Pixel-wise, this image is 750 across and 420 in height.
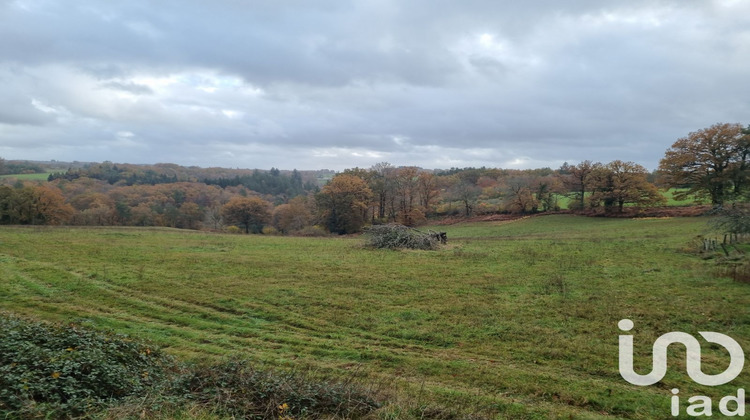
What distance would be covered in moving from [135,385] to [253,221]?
57382 millimetres

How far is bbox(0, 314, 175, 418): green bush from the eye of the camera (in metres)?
4.32

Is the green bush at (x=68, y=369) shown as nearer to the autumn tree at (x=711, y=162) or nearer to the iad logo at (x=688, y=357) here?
the iad logo at (x=688, y=357)

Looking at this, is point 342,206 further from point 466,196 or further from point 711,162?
point 711,162

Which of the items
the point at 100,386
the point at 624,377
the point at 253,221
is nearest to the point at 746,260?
the point at 624,377

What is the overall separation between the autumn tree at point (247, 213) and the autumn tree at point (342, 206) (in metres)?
13.2

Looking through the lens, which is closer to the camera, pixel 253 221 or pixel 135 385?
pixel 135 385

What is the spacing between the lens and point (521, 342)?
8.47 m

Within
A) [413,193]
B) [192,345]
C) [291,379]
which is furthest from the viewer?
[413,193]

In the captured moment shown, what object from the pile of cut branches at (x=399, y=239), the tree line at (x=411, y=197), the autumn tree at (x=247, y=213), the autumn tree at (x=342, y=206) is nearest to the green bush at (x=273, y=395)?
the pile of cut branches at (x=399, y=239)

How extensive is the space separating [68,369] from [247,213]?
56792 mm

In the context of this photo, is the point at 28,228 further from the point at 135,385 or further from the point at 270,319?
the point at 135,385

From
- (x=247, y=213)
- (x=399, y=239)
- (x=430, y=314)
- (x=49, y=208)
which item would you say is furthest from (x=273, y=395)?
(x=247, y=213)

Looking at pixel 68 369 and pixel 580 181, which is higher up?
pixel 580 181

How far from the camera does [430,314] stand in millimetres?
10523
